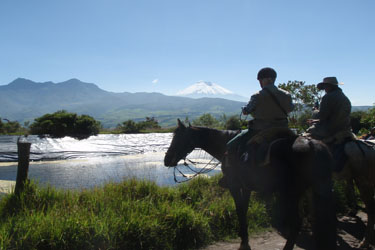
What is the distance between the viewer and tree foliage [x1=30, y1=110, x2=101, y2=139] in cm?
2612

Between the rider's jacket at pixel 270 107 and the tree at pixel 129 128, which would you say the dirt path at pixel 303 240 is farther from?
the tree at pixel 129 128

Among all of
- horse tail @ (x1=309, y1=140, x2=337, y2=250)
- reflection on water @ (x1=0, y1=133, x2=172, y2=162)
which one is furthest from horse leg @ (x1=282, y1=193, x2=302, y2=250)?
reflection on water @ (x1=0, y1=133, x2=172, y2=162)

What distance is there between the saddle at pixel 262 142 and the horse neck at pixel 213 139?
1278 mm

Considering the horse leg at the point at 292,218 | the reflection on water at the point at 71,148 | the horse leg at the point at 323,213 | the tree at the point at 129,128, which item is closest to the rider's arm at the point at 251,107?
the horse leg at the point at 292,218

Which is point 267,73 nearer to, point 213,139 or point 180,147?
point 213,139

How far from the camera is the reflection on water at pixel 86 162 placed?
1237cm

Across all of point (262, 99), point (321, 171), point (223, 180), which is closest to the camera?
point (321, 171)

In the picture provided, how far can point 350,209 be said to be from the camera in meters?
7.21

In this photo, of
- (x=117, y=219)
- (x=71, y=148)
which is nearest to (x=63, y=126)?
(x=71, y=148)

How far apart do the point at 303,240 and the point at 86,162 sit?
1622cm

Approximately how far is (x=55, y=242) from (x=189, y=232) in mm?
2371

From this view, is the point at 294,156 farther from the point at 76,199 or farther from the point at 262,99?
the point at 76,199

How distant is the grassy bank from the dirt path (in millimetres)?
309

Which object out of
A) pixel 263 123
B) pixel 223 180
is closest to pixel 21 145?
pixel 223 180
